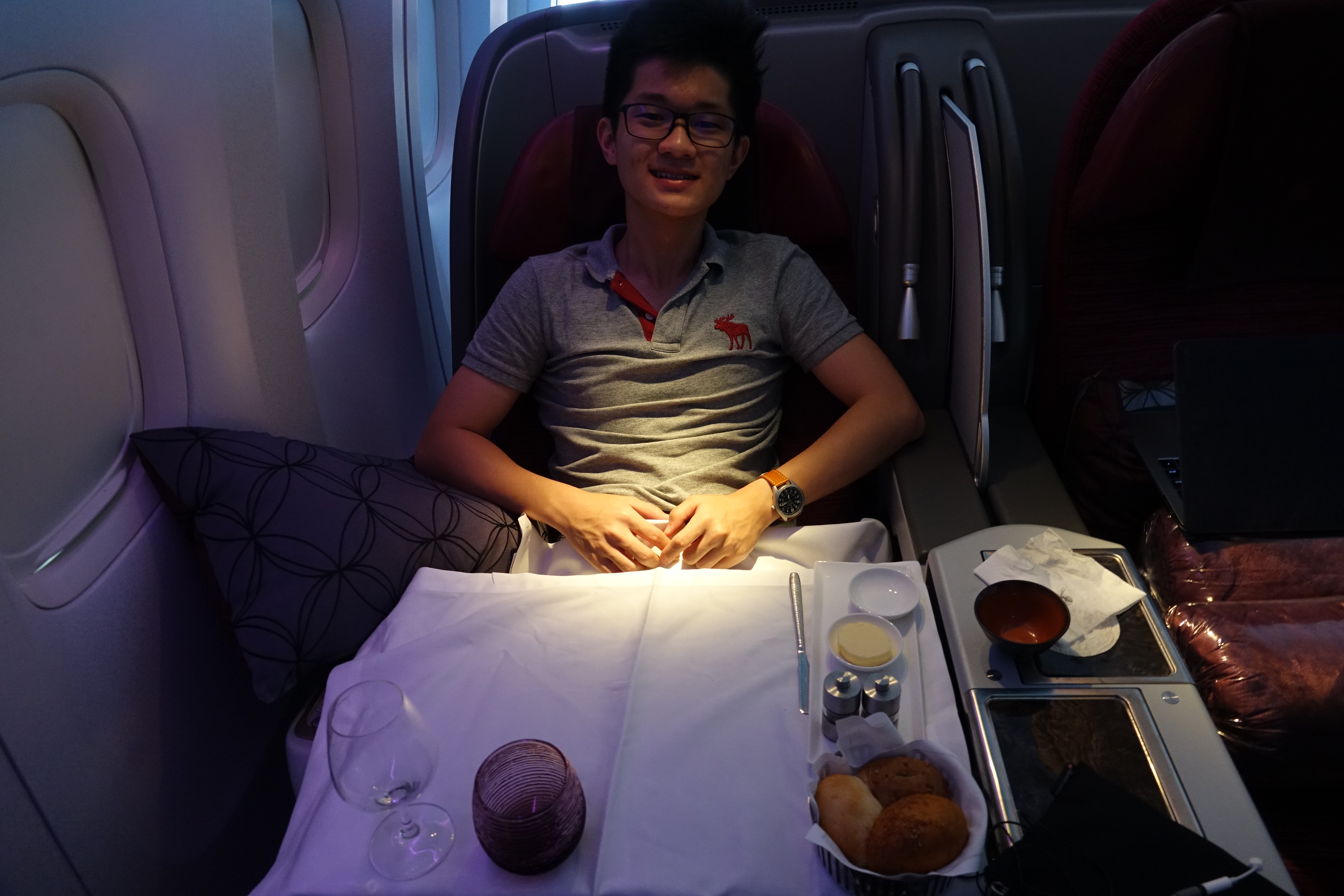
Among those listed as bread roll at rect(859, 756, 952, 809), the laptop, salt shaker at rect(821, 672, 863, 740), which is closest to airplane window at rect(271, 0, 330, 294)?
salt shaker at rect(821, 672, 863, 740)

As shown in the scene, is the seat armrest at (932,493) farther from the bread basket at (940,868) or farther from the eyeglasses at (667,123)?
the eyeglasses at (667,123)

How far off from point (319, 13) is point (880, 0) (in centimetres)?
128

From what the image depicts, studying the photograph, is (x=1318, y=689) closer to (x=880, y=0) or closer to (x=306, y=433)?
(x=880, y=0)

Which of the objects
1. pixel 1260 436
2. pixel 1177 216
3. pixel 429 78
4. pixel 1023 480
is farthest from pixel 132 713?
pixel 429 78

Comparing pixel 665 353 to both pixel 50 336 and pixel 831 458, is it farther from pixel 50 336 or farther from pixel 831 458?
Result: pixel 50 336

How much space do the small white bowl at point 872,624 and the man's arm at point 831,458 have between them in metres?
0.30

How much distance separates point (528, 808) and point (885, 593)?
60cm

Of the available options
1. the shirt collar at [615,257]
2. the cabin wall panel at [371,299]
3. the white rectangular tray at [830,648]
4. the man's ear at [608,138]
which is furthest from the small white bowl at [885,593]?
the cabin wall panel at [371,299]

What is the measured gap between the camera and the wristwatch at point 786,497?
1.57 m

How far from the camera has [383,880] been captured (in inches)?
36.4

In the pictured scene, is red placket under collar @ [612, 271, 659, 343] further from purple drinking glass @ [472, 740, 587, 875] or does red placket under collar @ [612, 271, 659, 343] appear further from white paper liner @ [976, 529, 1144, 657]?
purple drinking glass @ [472, 740, 587, 875]

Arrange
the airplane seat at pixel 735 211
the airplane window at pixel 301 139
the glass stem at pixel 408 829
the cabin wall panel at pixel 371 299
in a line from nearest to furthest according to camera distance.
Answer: the glass stem at pixel 408 829
the airplane seat at pixel 735 211
the airplane window at pixel 301 139
the cabin wall panel at pixel 371 299

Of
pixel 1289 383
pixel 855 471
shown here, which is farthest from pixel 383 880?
pixel 1289 383

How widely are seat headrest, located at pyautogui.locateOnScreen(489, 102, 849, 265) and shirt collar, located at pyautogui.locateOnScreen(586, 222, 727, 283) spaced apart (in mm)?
104
